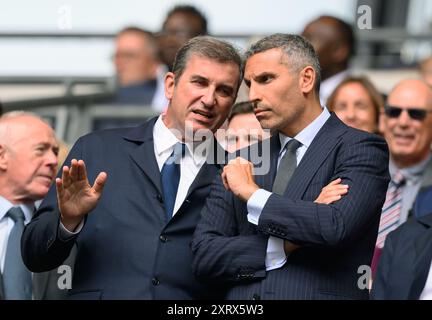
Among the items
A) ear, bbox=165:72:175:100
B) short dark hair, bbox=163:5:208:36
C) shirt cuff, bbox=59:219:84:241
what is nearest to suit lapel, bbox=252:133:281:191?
ear, bbox=165:72:175:100

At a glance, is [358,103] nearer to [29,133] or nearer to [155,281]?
[29,133]

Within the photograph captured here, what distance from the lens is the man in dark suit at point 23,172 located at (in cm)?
621

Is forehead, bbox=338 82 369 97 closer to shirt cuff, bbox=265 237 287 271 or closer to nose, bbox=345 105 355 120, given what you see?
nose, bbox=345 105 355 120

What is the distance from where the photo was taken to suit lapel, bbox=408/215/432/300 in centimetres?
588

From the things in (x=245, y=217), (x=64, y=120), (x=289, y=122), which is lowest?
(x=64, y=120)

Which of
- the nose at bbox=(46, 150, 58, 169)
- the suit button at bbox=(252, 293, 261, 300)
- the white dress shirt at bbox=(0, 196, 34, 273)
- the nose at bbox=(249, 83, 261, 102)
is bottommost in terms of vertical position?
the white dress shirt at bbox=(0, 196, 34, 273)

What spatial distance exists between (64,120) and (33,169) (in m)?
2.78

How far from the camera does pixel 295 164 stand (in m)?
5.22

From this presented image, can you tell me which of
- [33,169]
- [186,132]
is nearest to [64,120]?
[33,169]

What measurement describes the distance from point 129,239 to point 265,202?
724 millimetres

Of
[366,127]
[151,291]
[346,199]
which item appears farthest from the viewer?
A: [366,127]

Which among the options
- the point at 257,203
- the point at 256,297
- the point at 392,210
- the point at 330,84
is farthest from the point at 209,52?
the point at 330,84

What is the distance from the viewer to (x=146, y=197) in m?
5.51
